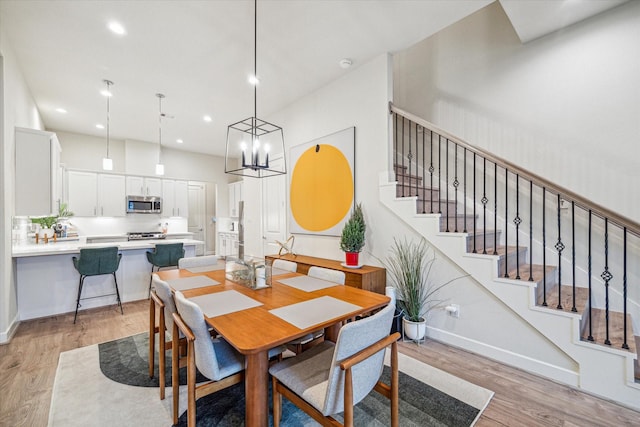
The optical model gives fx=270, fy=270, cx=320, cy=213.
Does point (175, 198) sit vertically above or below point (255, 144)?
below

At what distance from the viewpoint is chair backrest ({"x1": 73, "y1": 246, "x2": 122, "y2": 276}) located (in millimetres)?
3449

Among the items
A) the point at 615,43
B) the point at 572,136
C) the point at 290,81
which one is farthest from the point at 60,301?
the point at 615,43

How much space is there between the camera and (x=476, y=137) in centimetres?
352

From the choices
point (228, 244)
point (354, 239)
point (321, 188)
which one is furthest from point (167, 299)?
point (228, 244)

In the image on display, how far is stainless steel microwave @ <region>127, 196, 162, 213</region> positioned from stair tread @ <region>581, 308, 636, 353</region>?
804 cm

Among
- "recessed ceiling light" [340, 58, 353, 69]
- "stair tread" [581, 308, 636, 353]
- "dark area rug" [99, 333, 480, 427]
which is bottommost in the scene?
"dark area rug" [99, 333, 480, 427]

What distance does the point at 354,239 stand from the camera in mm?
3221

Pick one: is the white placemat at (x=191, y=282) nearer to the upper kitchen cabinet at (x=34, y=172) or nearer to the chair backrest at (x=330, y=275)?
the chair backrest at (x=330, y=275)

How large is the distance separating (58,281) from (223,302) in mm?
3456

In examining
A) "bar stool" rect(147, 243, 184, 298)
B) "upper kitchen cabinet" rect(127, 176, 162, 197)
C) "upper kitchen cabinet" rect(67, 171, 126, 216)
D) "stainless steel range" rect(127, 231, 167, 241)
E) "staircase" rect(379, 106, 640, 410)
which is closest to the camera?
"staircase" rect(379, 106, 640, 410)

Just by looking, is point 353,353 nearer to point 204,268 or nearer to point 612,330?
point 204,268

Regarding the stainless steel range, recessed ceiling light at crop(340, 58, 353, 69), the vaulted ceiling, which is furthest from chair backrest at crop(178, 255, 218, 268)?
the stainless steel range

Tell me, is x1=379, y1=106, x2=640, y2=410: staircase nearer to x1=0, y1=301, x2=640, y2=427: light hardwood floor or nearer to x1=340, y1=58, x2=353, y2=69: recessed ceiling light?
x1=0, y1=301, x2=640, y2=427: light hardwood floor

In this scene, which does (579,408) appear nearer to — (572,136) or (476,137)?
(572,136)
